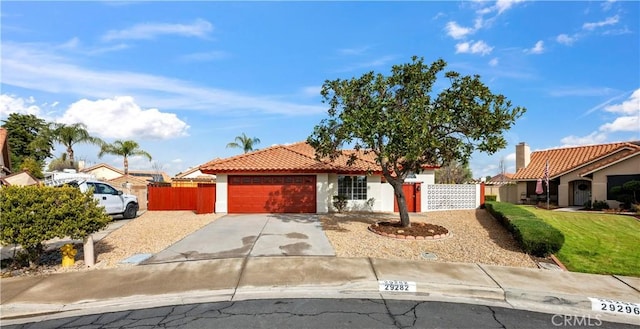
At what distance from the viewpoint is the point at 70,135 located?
27.7 meters

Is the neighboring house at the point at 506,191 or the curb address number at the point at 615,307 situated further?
the neighboring house at the point at 506,191

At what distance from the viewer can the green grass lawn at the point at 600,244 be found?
786 cm

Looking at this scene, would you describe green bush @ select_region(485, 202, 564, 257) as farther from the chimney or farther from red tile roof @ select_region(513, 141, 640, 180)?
the chimney

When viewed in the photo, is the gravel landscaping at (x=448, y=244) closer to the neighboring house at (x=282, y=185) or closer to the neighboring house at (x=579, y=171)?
the neighboring house at (x=282, y=185)

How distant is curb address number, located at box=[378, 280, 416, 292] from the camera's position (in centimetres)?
629

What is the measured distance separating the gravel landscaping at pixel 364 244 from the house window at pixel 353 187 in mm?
3545

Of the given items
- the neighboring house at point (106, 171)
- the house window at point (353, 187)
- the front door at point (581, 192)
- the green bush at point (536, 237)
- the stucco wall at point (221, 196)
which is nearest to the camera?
the green bush at point (536, 237)

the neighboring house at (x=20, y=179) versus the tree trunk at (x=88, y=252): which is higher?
the neighboring house at (x=20, y=179)

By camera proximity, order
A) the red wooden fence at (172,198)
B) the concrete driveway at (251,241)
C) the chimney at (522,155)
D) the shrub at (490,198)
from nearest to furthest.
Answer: the concrete driveway at (251,241) < the red wooden fence at (172,198) < the shrub at (490,198) < the chimney at (522,155)

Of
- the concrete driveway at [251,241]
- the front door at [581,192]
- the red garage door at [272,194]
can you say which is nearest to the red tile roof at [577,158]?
the front door at [581,192]

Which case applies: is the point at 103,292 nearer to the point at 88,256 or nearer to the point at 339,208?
the point at 88,256

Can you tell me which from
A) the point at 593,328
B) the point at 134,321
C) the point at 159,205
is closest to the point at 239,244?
the point at 134,321

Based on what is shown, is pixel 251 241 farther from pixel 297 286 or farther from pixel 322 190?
pixel 322 190

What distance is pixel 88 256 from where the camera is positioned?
7.88 meters
